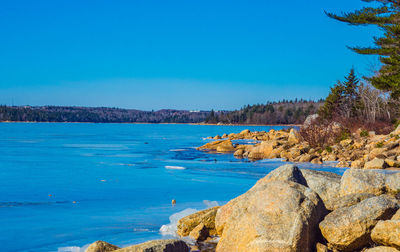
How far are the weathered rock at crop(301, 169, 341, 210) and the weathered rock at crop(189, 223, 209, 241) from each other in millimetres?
2403

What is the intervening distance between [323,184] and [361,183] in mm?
847

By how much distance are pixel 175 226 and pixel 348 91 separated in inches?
2212

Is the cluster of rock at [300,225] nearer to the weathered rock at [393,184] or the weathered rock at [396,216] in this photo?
the weathered rock at [396,216]

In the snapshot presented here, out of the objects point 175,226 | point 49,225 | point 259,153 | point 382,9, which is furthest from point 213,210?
point 382,9

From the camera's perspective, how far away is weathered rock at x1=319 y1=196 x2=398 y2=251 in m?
6.53

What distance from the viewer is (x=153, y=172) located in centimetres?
2130

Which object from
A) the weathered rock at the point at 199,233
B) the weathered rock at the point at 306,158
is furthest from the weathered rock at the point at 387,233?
the weathered rock at the point at 306,158

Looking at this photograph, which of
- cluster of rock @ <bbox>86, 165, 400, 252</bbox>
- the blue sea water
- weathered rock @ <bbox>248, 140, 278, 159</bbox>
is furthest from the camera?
weathered rock @ <bbox>248, 140, 278, 159</bbox>

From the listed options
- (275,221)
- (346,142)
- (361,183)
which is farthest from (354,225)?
(346,142)

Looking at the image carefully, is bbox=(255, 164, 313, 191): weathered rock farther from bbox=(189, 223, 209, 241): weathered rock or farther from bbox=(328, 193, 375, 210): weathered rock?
bbox=(189, 223, 209, 241): weathered rock

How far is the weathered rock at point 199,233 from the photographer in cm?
817

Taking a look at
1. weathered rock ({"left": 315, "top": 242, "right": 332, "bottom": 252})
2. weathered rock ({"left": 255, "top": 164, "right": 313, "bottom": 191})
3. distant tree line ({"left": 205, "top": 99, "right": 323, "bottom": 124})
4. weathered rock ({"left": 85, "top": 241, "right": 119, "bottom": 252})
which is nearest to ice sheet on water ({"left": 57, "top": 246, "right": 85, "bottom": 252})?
weathered rock ({"left": 85, "top": 241, "right": 119, "bottom": 252})

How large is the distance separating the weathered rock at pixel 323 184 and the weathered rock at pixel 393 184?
958 millimetres

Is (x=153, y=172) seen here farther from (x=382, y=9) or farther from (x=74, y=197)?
(x=382, y=9)
